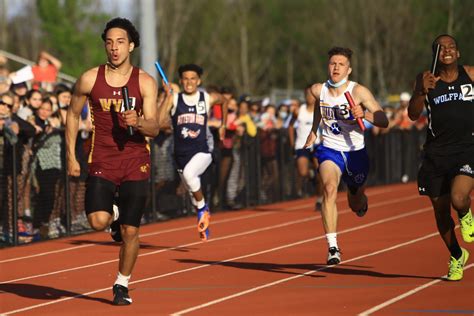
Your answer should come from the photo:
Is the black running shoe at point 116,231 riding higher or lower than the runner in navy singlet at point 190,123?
lower

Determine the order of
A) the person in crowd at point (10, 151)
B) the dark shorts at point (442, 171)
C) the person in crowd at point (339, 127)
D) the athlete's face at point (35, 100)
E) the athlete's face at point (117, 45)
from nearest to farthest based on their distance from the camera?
the athlete's face at point (117, 45) → the dark shorts at point (442, 171) → the person in crowd at point (339, 127) → the person in crowd at point (10, 151) → the athlete's face at point (35, 100)

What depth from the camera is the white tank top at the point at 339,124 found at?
47.0 ft

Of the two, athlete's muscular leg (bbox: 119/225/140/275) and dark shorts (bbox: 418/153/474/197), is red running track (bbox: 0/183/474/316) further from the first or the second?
dark shorts (bbox: 418/153/474/197)

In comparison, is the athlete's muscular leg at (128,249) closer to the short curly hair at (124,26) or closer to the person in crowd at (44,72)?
the short curly hair at (124,26)

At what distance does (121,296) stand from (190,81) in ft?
21.5

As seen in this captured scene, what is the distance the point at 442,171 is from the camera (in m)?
12.3

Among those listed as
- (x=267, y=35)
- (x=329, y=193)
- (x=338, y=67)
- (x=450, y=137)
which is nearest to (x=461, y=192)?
(x=450, y=137)

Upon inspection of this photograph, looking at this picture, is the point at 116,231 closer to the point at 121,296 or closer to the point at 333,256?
the point at 121,296

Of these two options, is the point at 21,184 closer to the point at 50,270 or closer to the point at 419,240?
the point at 50,270

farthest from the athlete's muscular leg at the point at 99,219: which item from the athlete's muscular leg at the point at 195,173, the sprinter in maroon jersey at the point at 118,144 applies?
the athlete's muscular leg at the point at 195,173

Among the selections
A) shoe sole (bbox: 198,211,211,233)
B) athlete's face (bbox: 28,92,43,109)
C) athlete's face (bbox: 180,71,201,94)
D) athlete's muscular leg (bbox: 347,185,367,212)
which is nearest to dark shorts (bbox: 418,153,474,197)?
athlete's muscular leg (bbox: 347,185,367,212)

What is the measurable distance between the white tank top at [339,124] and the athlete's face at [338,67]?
14cm

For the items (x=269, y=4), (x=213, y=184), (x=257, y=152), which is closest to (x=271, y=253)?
(x=213, y=184)

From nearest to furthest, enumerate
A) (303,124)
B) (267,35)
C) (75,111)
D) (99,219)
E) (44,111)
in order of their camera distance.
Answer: (99,219) < (75,111) < (44,111) < (303,124) < (267,35)
